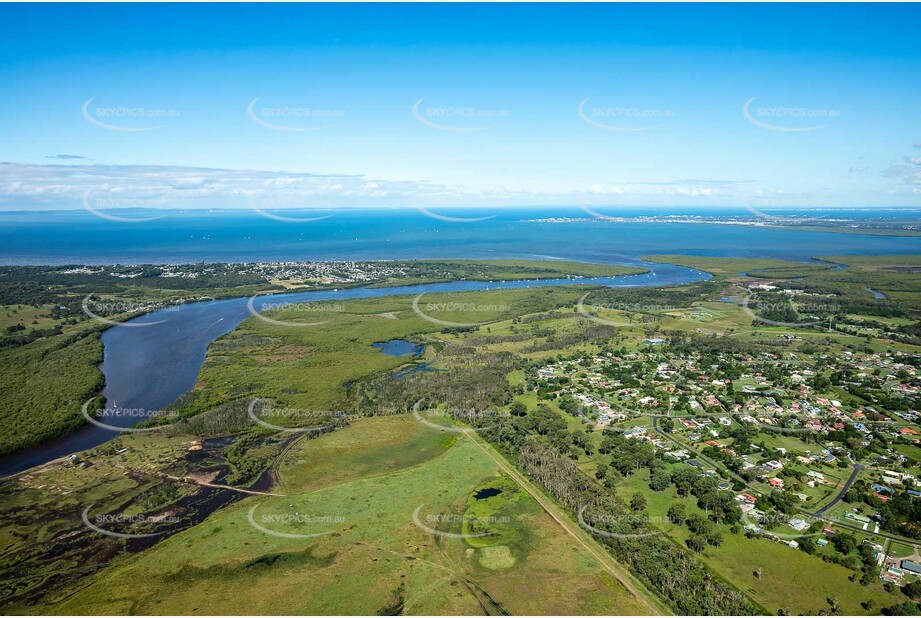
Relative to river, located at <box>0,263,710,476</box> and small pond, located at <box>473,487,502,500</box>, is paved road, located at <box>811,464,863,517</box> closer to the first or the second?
small pond, located at <box>473,487,502,500</box>

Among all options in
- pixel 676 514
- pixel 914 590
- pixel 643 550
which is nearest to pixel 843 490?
pixel 914 590

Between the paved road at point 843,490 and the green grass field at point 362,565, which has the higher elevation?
the paved road at point 843,490

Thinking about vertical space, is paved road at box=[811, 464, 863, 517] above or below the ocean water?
below

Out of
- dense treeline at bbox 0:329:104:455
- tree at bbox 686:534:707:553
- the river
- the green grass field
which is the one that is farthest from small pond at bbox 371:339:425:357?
tree at bbox 686:534:707:553

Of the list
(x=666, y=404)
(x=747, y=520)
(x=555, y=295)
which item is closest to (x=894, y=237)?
(x=555, y=295)

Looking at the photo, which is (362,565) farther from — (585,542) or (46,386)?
(46,386)

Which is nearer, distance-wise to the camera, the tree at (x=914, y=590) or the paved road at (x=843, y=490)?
the tree at (x=914, y=590)

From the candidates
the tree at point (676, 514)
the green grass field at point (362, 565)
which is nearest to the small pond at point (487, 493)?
the green grass field at point (362, 565)

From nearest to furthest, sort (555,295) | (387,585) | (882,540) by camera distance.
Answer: (387,585) → (882,540) → (555,295)

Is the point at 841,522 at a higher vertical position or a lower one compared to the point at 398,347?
lower

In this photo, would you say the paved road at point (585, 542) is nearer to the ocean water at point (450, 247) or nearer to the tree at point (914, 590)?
the tree at point (914, 590)

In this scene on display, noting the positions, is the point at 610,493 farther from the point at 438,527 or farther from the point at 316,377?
the point at 316,377
